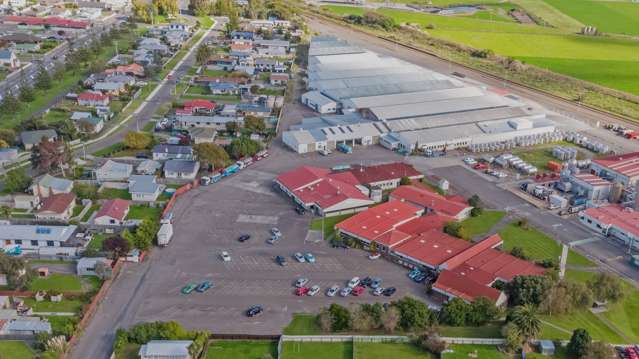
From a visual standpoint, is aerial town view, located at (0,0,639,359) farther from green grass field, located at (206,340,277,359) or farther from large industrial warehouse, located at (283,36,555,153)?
large industrial warehouse, located at (283,36,555,153)

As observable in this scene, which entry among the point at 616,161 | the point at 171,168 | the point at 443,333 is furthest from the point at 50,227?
the point at 616,161

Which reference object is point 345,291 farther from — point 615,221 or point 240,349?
point 615,221

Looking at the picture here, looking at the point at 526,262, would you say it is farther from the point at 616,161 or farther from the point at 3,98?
the point at 3,98

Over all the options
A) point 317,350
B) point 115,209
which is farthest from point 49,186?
point 317,350

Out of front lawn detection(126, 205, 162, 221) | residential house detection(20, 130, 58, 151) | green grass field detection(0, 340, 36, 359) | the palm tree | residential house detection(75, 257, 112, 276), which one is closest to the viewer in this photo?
green grass field detection(0, 340, 36, 359)

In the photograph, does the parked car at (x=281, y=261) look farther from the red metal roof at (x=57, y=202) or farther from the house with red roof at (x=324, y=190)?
the red metal roof at (x=57, y=202)

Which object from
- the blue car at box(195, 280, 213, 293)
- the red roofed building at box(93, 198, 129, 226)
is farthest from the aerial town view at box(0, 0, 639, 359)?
the blue car at box(195, 280, 213, 293)

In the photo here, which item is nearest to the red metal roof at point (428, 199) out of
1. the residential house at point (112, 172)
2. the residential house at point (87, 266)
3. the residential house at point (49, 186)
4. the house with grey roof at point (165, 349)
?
the residential house at point (112, 172)
